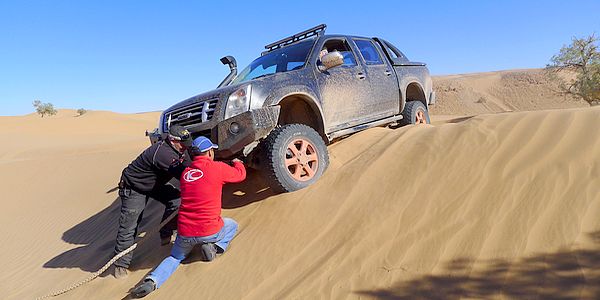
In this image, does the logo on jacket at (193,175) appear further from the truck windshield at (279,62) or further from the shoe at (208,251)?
the truck windshield at (279,62)

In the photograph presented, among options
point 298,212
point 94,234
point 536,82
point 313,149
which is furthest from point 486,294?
point 536,82

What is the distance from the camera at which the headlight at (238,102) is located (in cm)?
421

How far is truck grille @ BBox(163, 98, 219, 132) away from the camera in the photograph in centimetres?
432

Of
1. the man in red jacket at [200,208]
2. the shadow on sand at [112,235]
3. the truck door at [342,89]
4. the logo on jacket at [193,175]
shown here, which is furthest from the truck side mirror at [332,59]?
the logo on jacket at [193,175]

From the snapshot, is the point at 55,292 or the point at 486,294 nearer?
the point at 486,294

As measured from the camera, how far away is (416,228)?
311 centimetres

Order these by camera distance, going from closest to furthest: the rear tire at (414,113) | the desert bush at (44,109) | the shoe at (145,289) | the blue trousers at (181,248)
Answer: the shoe at (145,289), the blue trousers at (181,248), the rear tire at (414,113), the desert bush at (44,109)

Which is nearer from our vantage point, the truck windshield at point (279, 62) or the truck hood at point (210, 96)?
the truck hood at point (210, 96)

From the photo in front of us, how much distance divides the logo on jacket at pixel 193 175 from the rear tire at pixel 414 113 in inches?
152

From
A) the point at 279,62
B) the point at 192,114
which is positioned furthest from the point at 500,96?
the point at 192,114

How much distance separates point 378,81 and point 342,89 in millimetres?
928

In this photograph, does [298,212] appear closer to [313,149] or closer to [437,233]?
[313,149]

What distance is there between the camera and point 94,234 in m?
6.49

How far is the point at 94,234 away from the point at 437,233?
566 cm
